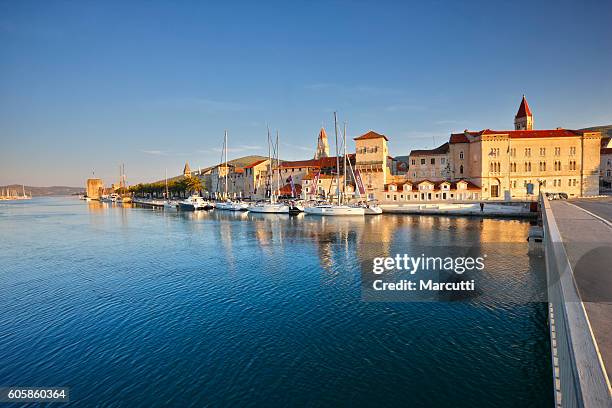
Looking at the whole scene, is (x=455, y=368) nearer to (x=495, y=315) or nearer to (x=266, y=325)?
(x=495, y=315)

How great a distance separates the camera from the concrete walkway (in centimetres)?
638

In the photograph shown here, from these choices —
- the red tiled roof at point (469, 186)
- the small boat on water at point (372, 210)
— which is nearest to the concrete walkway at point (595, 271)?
the small boat on water at point (372, 210)

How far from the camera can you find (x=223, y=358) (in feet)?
39.8

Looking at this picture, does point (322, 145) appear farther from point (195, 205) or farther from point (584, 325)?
point (584, 325)

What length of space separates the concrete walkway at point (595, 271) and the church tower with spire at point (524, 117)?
8126cm

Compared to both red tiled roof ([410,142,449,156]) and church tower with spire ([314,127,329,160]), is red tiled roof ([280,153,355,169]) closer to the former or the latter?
red tiled roof ([410,142,449,156])

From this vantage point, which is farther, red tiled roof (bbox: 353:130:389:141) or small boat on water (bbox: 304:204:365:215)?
red tiled roof (bbox: 353:130:389:141)

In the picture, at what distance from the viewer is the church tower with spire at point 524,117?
87.3 m

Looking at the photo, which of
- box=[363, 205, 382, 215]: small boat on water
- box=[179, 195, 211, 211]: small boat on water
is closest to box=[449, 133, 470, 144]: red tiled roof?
box=[363, 205, 382, 215]: small boat on water

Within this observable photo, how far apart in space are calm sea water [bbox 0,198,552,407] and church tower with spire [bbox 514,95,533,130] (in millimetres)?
76645

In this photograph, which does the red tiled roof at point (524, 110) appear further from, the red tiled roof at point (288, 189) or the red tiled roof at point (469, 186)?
the red tiled roof at point (288, 189)

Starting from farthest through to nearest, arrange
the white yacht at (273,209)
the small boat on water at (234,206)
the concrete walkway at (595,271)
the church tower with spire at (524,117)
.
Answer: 1. the church tower with spire at (524,117)
2. the small boat on water at (234,206)
3. the white yacht at (273,209)
4. the concrete walkway at (595,271)

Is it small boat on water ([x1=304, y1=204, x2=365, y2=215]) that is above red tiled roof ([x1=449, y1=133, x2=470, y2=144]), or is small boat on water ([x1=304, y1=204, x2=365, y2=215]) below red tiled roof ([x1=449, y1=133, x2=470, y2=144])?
below

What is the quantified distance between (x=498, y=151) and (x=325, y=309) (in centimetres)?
6852
